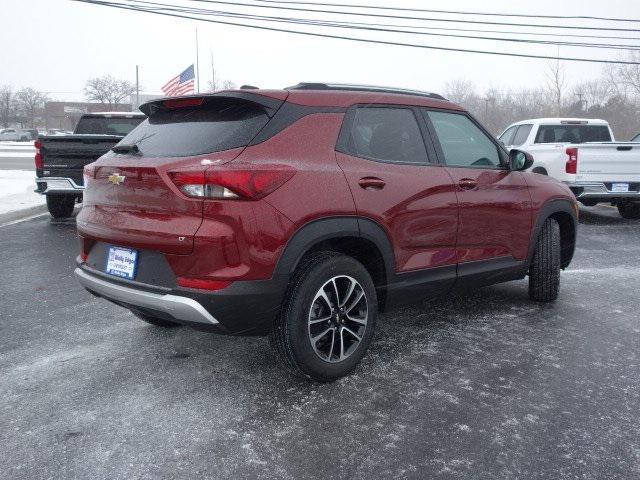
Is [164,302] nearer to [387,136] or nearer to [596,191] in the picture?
[387,136]

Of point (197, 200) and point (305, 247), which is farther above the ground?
point (197, 200)

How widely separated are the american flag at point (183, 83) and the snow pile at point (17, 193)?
242 inches

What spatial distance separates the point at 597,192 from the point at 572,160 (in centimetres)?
75

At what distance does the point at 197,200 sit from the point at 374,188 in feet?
3.63

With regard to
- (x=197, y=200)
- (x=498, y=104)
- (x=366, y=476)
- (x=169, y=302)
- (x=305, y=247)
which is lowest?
(x=366, y=476)

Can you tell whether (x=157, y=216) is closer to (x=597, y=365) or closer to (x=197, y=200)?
(x=197, y=200)

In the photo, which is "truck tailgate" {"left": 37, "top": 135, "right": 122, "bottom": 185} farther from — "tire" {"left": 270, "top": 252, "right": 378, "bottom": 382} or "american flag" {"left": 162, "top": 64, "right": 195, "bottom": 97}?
"american flag" {"left": 162, "top": 64, "right": 195, "bottom": 97}

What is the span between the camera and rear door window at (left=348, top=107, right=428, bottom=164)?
3.57 m

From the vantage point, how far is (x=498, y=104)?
3211 inches

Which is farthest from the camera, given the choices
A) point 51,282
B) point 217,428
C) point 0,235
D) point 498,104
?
point 498,104

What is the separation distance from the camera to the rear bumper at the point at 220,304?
2.96 meters

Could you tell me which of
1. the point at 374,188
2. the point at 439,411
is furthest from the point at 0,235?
the point at 439,411

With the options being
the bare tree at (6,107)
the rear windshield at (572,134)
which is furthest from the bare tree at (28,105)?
the rear windshield at (572,134)

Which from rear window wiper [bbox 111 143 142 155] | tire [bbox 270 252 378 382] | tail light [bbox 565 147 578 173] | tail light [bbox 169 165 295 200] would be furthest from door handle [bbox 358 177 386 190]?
tail light [bbox 565 147 578 173]
